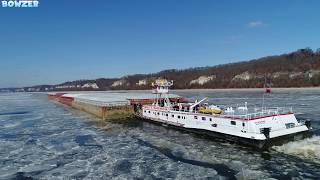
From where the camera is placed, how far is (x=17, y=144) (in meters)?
35.2

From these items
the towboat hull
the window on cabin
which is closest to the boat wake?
the towboat hull

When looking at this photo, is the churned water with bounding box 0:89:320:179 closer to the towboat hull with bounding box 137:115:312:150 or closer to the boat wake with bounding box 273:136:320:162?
the boat wake with bounding box 273:136:320:162

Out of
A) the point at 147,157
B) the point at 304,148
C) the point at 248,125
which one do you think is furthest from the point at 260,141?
the point at 147,157

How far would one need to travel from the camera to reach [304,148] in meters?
27.7

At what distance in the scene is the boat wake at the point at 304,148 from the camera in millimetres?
25717

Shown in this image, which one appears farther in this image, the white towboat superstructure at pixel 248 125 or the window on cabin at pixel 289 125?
the window on cabin at pixel 289 125

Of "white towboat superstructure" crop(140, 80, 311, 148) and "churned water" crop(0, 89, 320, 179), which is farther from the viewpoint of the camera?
"white towboat superstructure" crop(140, 80, 311, 148)

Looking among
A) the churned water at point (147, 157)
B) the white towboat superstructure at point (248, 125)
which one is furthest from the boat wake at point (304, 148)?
the white towboat superstructure at point (248, 125)

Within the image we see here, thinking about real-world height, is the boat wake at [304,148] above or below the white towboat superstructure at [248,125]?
below

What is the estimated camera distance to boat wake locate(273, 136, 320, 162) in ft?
84.4

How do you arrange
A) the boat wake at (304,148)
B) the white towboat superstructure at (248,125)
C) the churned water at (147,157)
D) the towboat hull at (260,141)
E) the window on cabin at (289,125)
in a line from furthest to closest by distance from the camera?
the window on cabin at (289,125), the white towboat superstructure at (248,125), the towboat hull at (260,141), the boat wake at (304,148), the churned water at (147,157)

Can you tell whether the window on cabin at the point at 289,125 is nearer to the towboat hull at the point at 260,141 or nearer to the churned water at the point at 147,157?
the towboat hull at the point at 260,141

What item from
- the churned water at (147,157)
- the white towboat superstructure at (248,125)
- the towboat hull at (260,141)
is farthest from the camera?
the white towboat superstructure at (248,125)

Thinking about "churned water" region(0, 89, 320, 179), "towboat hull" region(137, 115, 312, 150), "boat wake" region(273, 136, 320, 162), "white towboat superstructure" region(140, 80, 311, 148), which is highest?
"white towboat superstructure" region(140, 80, 311, 148)
